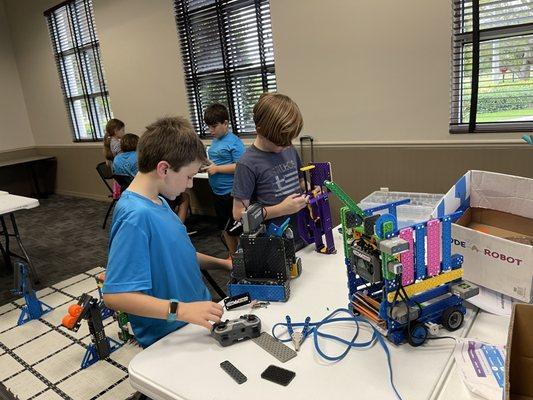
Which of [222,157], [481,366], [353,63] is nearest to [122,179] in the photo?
[222,157]

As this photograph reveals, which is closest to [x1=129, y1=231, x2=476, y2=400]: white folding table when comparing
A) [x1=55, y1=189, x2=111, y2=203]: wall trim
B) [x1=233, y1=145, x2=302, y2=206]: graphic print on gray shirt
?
[x1=233, y1=145, x2=302, y2=206]: graphic print on gray shirt

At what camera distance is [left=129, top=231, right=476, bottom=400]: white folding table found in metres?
0.85

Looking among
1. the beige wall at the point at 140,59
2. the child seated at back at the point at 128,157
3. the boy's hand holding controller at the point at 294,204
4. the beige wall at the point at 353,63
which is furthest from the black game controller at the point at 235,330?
the beige wall at the point at 140,59

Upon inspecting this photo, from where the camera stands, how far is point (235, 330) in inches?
40.7

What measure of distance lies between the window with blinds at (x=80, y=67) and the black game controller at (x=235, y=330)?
212 inches

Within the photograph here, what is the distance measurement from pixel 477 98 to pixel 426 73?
386 mm

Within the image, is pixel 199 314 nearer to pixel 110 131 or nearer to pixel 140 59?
pixel 110 131

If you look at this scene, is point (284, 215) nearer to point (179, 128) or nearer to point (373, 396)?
point (179, 128)

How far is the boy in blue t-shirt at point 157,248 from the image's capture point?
1.04 m

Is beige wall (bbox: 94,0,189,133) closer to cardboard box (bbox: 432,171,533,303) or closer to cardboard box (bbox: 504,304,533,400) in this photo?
cardboard box (bbox: 432,171,533,303)

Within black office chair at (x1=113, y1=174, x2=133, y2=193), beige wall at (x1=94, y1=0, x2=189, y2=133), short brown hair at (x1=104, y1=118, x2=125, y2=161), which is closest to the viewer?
black office chair at (x1=113, y1=174, x2=133, y2=193)

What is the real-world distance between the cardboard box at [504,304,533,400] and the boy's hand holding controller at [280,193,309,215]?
2.89ft

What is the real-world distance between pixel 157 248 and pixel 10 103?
7.42m

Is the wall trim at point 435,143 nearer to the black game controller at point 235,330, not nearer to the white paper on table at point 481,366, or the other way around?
the white paper on table at point 481,366
